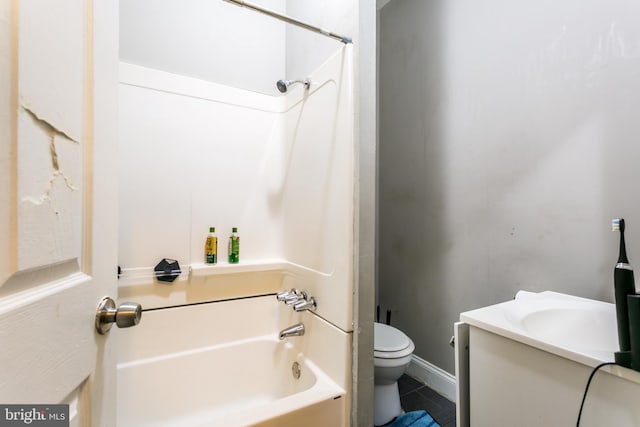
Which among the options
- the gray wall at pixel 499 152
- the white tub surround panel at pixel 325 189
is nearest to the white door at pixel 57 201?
the white tub surround panel at pixel 325 189

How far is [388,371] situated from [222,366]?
916mm

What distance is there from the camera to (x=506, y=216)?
1590 millimetres

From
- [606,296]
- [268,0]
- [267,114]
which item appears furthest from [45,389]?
[268,0]

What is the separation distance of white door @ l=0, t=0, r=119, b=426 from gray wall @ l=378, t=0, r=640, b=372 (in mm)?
1804

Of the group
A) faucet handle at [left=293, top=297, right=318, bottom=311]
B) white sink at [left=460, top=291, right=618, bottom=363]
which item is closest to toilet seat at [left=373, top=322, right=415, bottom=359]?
faucet handle at [left=293, top=297, right=318, bottom=311]

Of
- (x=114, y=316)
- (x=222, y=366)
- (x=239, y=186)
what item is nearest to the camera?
(x=114, y=316)

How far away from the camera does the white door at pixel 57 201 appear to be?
1.16ft

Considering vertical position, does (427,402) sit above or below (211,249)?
below

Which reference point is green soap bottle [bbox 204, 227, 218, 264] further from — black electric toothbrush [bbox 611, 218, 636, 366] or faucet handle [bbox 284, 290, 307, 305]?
black electric toothbrush [bbox 611, 218, 636, 366]

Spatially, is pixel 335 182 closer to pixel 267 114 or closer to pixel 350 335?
pixel 350 335

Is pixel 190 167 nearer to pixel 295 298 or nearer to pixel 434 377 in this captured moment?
pixel 295 298

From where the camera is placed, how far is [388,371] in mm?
1485

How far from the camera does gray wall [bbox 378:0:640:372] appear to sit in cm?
124


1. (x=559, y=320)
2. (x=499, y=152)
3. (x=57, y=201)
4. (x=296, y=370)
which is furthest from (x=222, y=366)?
(x=499, y=152)
